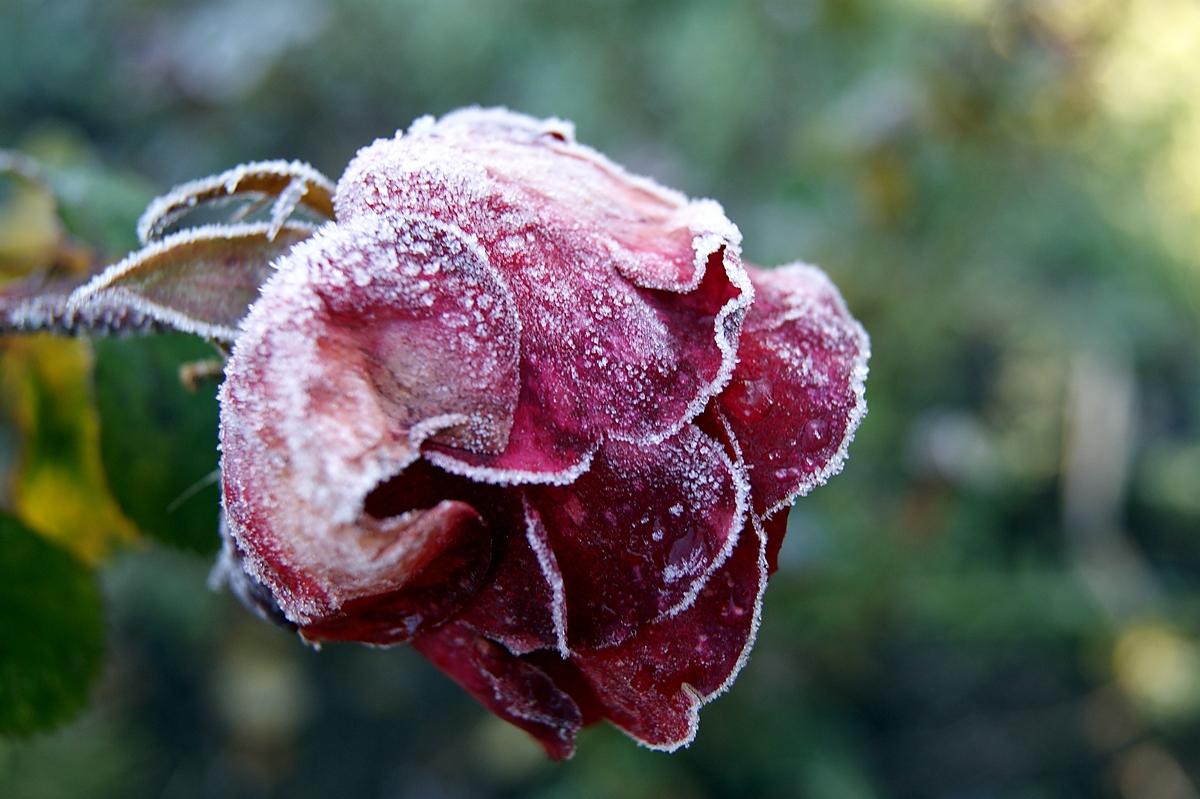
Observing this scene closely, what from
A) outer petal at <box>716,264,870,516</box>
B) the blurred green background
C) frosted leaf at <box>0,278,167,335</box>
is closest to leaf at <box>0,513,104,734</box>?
frosted leaf at <box>0,278,167,335</box>

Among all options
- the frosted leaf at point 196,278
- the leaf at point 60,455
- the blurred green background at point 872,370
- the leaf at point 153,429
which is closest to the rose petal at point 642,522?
the frosted leaf at point 196,278

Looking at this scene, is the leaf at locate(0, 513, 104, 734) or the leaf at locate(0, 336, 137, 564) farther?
the leaf at locate(0, 336, 137, 564)

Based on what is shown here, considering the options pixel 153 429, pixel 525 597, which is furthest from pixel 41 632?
pixel 525 597

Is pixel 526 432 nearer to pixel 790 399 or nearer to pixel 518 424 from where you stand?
pixel 518 424

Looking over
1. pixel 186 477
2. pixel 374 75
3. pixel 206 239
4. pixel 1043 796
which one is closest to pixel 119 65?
pixel 374 75

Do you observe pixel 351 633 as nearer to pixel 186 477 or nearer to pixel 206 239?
pixel 206 239

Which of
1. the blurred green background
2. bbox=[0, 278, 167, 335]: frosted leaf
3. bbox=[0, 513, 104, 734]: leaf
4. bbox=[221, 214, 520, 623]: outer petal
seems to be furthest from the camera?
the blurred green background

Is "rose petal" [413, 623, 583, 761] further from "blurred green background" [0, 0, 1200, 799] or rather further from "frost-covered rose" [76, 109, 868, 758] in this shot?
"blurred green background" [0, 0, 1200, 799]
